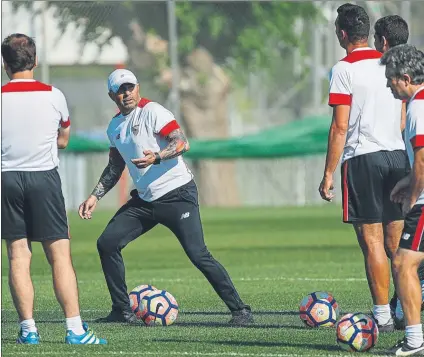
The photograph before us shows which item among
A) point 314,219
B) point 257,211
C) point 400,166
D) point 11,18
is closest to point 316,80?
point 257,211

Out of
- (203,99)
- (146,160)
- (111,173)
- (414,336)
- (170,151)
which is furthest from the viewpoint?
(203,99)

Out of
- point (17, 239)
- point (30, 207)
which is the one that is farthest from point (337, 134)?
point (17, 239)

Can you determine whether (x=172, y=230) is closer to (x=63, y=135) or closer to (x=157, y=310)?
(x=157, y=310)

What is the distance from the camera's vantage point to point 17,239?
29.8 ft

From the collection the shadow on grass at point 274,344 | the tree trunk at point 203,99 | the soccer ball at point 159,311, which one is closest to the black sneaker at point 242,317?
the soccer ball at point 159,311

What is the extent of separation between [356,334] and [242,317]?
1907 millimetres

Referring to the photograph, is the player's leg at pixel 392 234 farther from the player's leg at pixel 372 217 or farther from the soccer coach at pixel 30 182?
the soccer coach at pixel 30 182

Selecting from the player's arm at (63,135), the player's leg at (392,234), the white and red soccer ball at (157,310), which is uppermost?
the player's arm at (63,135)

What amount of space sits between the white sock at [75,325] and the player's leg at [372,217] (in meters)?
2.15

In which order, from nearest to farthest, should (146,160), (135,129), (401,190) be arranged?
(401,190) → (146,160) → (135,129)

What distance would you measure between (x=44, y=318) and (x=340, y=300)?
8.96 feet

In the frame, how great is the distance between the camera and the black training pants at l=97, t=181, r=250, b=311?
1057 cm

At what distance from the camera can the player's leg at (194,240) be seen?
10555 millimetres

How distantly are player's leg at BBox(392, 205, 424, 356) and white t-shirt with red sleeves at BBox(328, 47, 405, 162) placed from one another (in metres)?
1.49
